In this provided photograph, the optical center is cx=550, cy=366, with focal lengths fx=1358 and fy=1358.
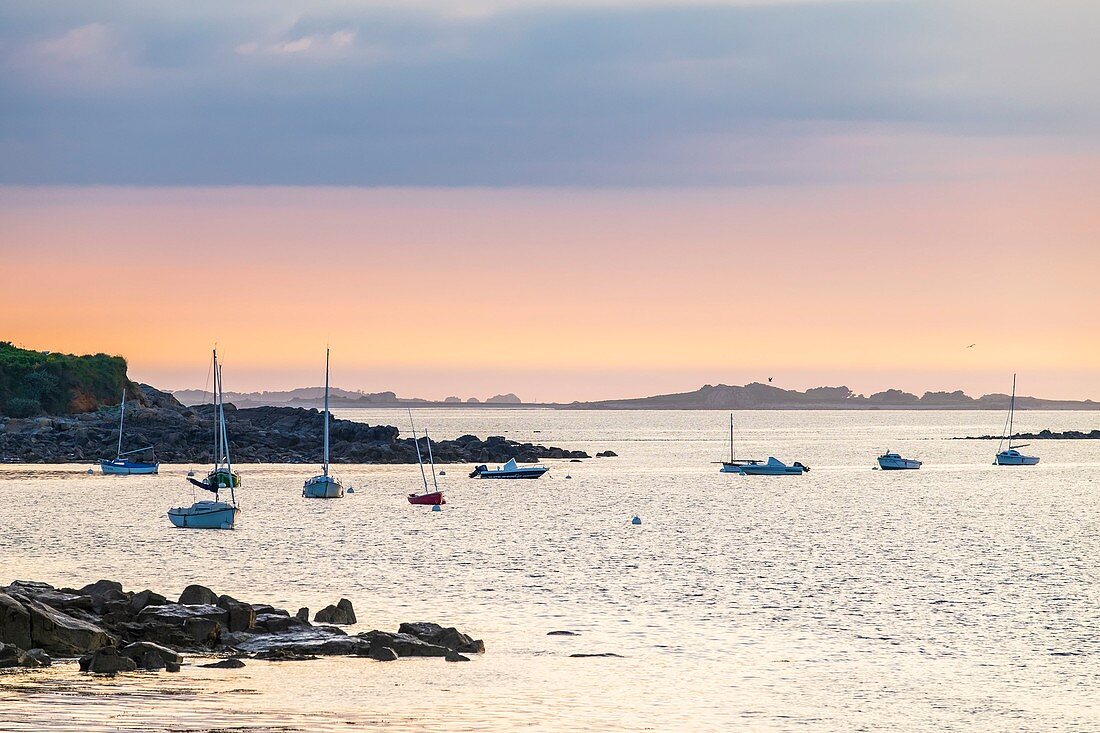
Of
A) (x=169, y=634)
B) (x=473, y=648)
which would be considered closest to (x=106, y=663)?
(x=169, y=634)

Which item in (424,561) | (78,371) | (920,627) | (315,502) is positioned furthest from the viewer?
(78,371)

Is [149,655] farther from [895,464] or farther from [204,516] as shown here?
[895,464]

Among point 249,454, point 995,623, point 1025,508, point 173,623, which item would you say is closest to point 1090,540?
point 1025,508

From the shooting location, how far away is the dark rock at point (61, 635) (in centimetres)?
2631

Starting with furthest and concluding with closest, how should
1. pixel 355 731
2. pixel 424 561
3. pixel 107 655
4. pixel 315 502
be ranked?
1. pixel 315 502
2. pixel 424 561
3. pixel 107 655
4. pixel 355 731

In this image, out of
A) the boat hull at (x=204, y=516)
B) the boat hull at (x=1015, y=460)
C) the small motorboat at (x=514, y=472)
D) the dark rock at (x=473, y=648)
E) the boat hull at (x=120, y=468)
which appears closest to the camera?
the dark rock at (x=473, y=648)

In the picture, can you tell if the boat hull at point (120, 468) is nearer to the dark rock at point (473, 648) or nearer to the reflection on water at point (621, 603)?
the reflection on water at point (621, 603)

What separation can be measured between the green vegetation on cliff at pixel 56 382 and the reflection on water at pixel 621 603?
6790 centimetres

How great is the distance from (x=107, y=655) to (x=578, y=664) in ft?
32.0

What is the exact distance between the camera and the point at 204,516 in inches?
2699

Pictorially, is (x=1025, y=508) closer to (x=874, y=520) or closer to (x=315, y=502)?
(x=874, y=520)

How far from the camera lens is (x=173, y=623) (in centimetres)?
2869

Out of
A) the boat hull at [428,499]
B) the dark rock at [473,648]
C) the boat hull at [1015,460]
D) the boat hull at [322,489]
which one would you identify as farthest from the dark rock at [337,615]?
the boat hull at [1015,460]

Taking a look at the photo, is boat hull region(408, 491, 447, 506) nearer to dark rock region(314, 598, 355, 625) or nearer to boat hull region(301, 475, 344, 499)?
boat hull region(301, 475, 344, 499)
